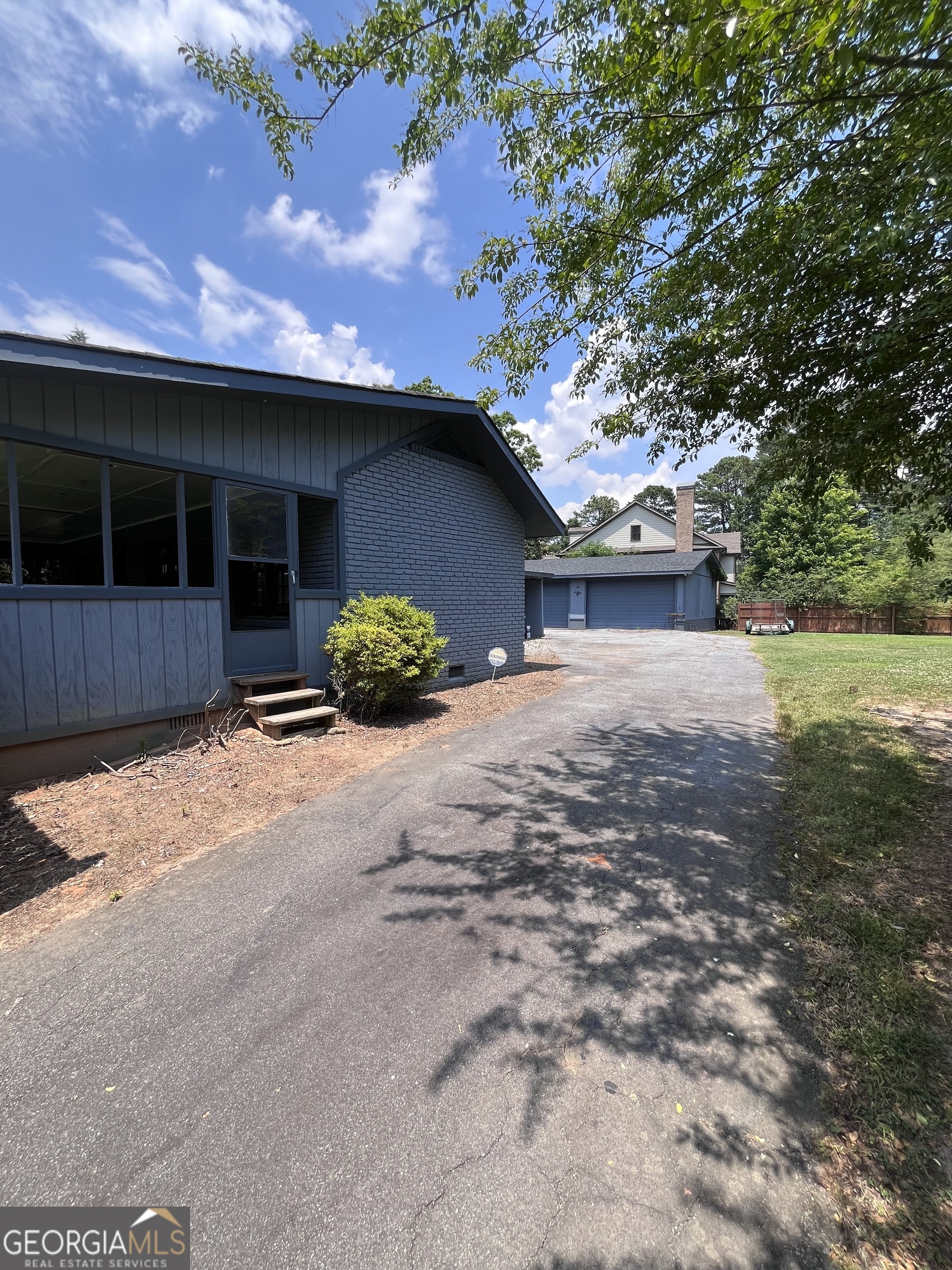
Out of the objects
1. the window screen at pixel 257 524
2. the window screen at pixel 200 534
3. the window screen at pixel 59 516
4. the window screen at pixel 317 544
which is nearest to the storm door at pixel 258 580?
the window screen at pixel 257 524

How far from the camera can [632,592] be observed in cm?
2764

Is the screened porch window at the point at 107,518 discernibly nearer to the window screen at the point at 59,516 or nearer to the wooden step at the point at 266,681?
the window screen at the point at 59,516

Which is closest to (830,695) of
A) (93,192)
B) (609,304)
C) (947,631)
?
(609,304)

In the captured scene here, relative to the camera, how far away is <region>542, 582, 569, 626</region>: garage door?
29.7 meters

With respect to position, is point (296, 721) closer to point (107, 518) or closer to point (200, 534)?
point (200, 534)

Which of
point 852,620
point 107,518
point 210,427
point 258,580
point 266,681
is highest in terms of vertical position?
point 210,427

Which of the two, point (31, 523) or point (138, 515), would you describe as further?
point (31, 523)

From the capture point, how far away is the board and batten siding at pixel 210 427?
477cm

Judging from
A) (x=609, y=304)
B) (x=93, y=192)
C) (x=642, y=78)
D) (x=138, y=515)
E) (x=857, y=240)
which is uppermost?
(x=93, y=192)

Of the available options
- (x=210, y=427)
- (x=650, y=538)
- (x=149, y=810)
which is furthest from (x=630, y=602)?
Answer: (x=149, y=810)

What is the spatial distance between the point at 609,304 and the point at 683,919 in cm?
498

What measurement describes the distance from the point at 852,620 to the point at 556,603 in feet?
47.7

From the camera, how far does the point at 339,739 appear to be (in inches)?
248

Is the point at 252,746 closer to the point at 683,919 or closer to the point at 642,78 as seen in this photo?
the point at 683,919
